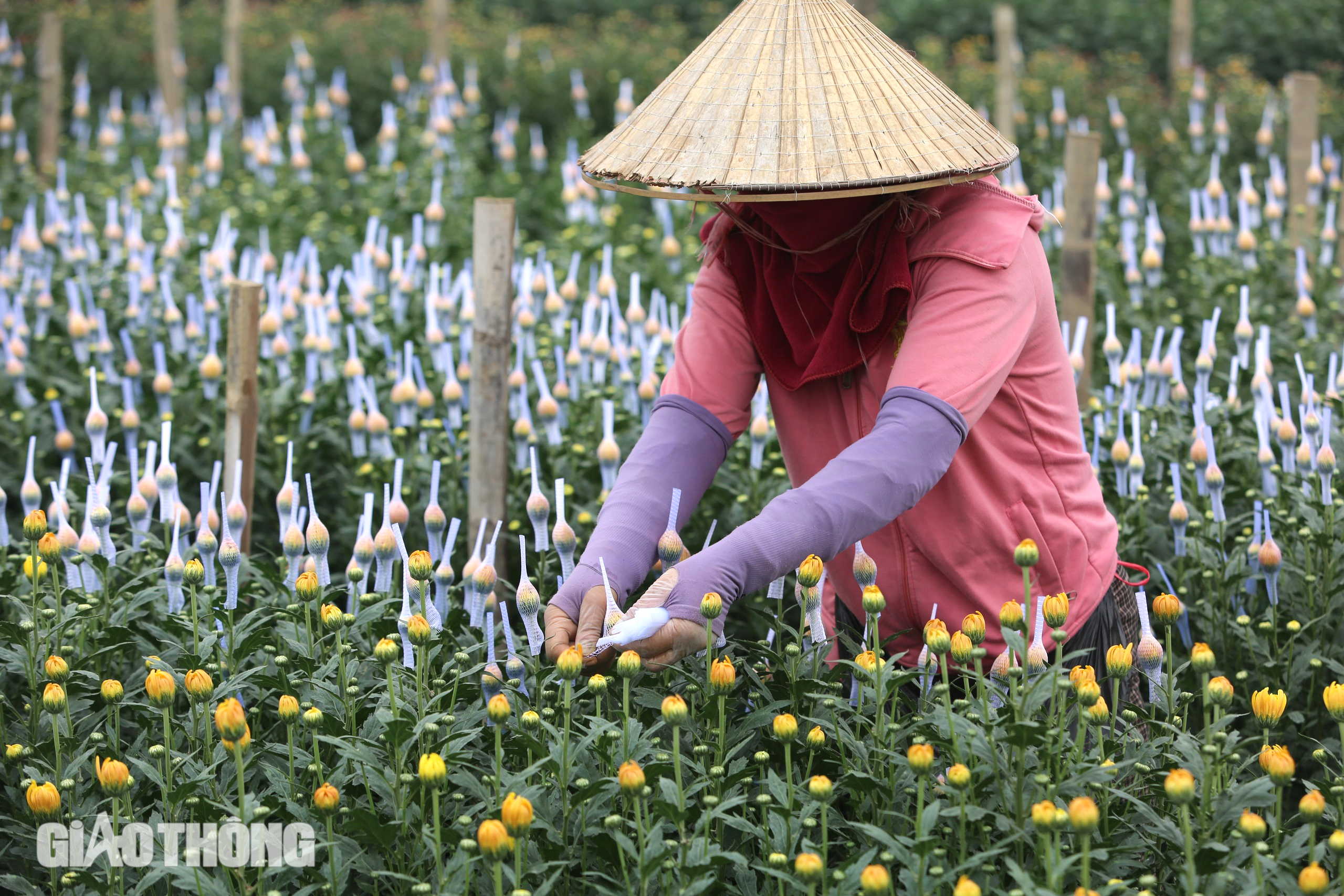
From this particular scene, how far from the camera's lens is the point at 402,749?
1648 mm

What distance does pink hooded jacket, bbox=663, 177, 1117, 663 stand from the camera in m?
1.82

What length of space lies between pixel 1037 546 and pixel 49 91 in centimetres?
660

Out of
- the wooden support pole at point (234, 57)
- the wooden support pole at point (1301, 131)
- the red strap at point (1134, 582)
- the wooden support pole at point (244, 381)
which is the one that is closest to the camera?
the red strap at point (1134, 582)

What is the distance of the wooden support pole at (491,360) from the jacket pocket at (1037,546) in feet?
4.36

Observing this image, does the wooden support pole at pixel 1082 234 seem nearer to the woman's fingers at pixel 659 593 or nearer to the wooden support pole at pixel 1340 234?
the wooden support pole at pixel 1340 234

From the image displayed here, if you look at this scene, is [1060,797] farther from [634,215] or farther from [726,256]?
[634,215]

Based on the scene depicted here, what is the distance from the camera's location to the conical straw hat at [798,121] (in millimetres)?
1836

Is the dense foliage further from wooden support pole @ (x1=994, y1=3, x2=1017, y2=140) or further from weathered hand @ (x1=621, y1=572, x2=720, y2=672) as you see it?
wooden support pole @ (x1=994, y1=3, x2=1017, y2=140)

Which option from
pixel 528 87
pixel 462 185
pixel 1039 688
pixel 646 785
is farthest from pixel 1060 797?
pixel 528 87

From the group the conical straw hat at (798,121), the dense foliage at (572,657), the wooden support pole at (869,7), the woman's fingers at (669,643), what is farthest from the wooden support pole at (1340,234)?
the woman's fingers at (669,643)

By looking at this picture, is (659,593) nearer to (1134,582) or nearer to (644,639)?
(644,639)

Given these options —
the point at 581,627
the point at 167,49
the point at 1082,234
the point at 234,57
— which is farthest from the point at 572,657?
the point at 234,57

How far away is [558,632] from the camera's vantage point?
1.81 meters

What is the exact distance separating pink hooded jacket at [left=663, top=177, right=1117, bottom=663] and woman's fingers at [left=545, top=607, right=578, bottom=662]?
45 cm
